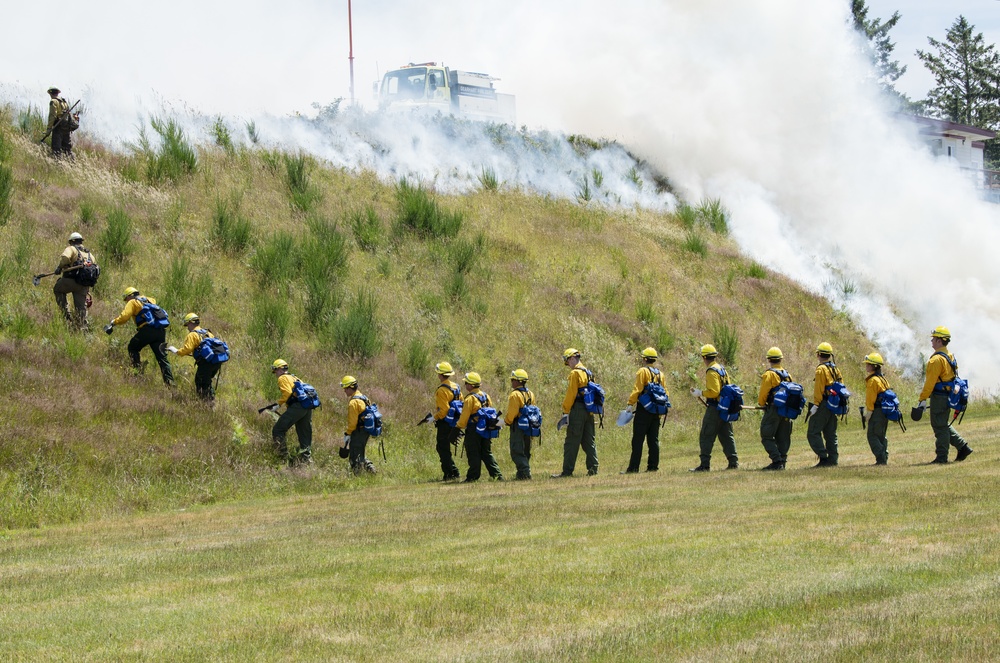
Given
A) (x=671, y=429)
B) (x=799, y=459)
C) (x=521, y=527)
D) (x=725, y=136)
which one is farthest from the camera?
(x=725, y=136)

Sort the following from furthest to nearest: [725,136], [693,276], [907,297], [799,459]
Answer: [725,136] < [907,297] < [693,276] < [799,459]

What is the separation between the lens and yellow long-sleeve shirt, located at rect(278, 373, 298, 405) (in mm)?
16781

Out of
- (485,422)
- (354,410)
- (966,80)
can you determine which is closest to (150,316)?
(354,410)

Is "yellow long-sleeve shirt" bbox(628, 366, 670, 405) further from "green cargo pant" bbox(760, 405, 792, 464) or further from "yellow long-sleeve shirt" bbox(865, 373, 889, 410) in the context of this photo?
"yellow long-sleeve shirt" bbox(865, 373, 889, 410)

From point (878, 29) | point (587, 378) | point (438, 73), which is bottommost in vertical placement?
point (587, 378)

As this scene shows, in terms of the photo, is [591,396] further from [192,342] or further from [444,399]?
Answer: [192,342]

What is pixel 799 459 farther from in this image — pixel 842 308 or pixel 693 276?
pixel 842 308

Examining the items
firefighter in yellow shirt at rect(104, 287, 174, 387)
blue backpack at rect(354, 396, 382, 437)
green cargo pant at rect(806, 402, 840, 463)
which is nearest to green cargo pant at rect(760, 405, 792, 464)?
green cargo pant at rect(806, 402, 840, 463)

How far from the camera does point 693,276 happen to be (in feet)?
101

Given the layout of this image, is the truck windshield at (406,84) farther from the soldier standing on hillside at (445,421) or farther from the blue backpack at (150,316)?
the soldier standing on hillside at (445,421)

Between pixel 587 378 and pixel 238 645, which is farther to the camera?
pixel 587 378

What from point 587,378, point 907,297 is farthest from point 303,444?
point 907,297

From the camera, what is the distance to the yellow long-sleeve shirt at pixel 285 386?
16.8 m

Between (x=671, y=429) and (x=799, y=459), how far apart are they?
5.48 m
